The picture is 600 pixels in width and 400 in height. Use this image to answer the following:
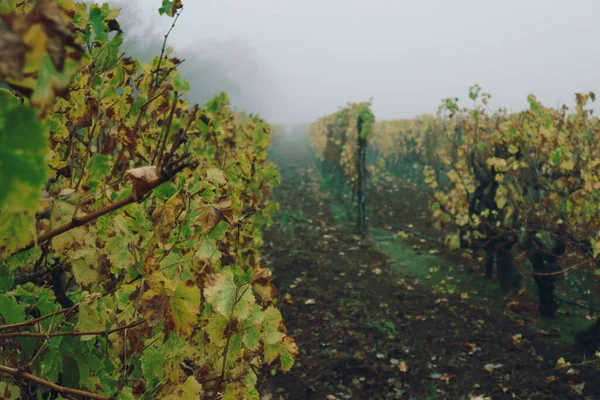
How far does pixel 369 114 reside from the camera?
44.4ft

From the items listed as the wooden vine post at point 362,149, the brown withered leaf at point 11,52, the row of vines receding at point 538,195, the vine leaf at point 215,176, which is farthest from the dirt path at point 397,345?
the brown withered leaf at point 11,52

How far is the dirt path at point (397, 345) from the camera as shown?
5129 mm

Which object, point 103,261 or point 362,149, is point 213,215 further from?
point 362,149

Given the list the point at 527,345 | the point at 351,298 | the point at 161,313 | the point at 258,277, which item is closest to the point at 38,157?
the point at 161,313

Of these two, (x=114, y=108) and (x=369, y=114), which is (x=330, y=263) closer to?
(x=369, y=114)

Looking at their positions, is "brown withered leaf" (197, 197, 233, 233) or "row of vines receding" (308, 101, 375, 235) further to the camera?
"row of vines receding" (308, 101, 375, 235)

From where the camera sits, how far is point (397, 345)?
6.25m

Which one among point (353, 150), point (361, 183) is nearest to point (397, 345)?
point (361, 183)

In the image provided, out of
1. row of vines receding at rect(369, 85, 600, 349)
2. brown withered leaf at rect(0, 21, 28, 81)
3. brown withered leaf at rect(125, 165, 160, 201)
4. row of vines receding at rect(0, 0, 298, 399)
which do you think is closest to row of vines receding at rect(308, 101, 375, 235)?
row of vines receding at rect(369, 85, 600, 349)

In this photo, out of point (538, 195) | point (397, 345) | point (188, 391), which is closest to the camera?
point (188, 391)

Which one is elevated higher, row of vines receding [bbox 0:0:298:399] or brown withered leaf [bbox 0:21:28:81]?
brown withered leaf [bbox 0:21:28:81]

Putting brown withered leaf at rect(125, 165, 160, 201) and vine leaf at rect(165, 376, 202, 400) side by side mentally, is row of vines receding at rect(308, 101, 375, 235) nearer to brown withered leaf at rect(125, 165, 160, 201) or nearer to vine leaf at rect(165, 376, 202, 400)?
vine leaf at rect(165, 376, 202, 400)

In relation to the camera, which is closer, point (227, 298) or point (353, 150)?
point (227, 298)

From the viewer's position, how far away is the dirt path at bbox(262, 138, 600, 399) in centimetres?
513
